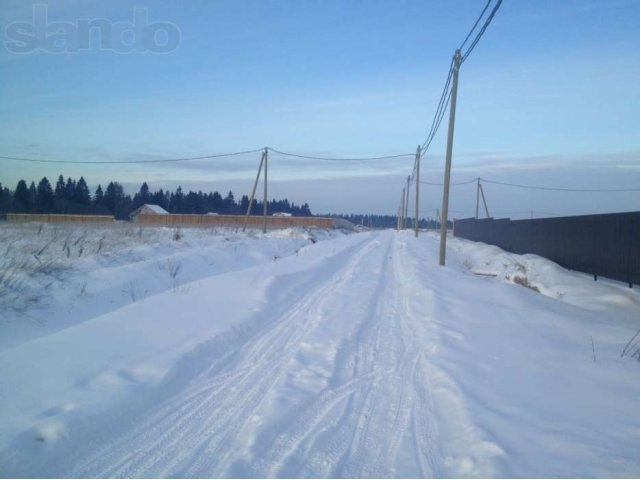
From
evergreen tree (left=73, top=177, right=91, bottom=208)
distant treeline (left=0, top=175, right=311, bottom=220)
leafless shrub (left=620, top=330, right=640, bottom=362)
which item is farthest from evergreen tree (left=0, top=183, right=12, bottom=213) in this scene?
leafless shrub (left=620, top=330, right=640, bottom=362)

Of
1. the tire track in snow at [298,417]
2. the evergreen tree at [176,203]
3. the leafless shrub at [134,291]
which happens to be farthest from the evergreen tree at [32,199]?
the tire track in snow at [298,417]

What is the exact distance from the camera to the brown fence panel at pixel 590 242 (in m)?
14.0

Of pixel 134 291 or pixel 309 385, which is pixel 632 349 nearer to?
pixel 309 385

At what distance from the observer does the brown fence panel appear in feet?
46.0

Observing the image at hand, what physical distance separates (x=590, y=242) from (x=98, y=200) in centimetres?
7034

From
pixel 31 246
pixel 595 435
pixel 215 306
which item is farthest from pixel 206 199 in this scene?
pixel 595 435

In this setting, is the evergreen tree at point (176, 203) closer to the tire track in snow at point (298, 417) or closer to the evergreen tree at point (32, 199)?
the evergreen tree at point (32, 199)

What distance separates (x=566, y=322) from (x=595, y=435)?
516 cm

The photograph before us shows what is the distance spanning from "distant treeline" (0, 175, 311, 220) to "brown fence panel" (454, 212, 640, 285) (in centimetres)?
4254

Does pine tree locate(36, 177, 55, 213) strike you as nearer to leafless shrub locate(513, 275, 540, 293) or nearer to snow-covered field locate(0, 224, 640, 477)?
snow-covered field locate(0, 224, 640, 477)

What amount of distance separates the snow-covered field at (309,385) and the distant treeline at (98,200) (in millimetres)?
41229

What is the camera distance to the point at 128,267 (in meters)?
14.3

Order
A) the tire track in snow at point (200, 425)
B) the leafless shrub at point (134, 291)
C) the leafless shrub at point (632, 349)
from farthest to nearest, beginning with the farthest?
the leafless shrub at point (134, 291), the leafless shrub at point (632, 349), the tire track in snow at point (200, 425)


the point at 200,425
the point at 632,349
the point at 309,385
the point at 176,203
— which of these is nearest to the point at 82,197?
the point at 176,203
